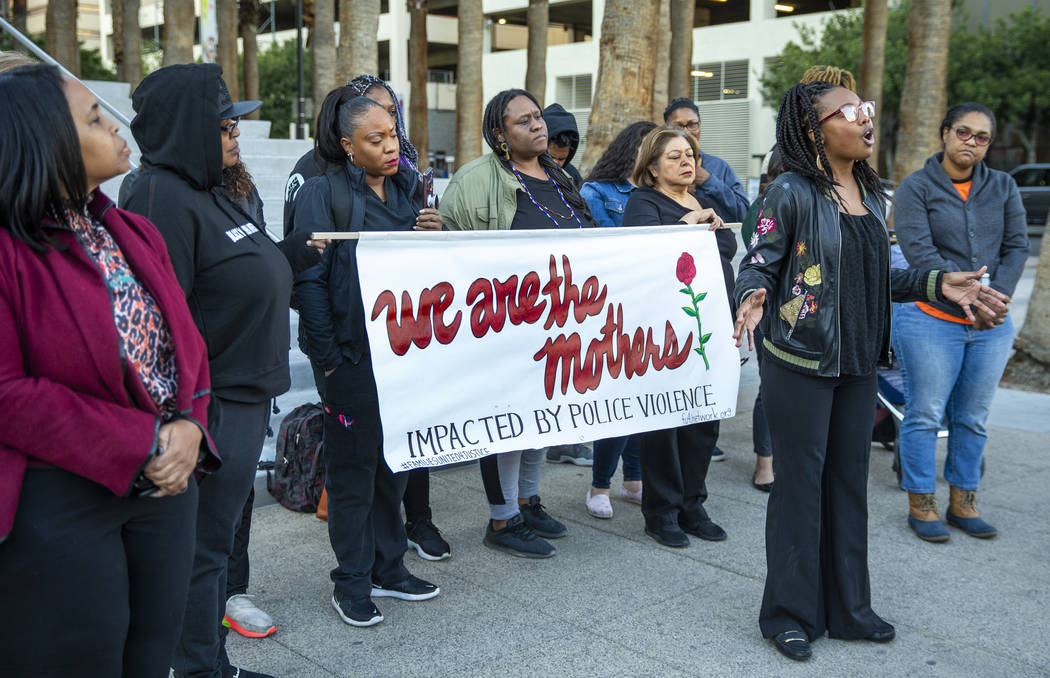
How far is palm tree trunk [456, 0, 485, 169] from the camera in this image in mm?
19281

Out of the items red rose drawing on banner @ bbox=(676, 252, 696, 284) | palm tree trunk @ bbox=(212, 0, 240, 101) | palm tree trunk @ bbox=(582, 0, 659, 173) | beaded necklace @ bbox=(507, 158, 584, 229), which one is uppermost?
palm tree trunk @ bbox=(212, 0, 240, 101)

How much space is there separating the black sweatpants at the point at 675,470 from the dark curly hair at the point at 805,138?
5.32 feet

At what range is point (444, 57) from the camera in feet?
185

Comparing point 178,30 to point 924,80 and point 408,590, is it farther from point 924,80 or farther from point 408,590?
point 408,590

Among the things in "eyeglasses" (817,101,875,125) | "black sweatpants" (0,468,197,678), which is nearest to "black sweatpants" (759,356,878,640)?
"eyeglasses" (817,101,875,125)

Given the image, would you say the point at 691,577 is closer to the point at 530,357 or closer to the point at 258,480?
the point at 530,357

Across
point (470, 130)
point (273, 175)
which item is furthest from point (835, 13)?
point (273, 175)

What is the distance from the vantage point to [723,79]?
145ft

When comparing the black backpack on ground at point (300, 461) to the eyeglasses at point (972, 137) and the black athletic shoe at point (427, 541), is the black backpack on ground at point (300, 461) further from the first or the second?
the eyeglasses at point (972, 137)

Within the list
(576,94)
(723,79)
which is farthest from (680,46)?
(576,94)

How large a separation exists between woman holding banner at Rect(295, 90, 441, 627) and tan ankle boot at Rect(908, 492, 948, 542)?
2.80m

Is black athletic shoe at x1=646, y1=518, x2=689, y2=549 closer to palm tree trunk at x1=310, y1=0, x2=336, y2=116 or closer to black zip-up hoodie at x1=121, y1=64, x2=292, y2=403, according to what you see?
black zip-up hoodie at x1=121, y1=64, x2=292, y2=403

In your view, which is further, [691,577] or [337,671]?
[691,577]

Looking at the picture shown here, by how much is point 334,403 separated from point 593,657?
1407mm
